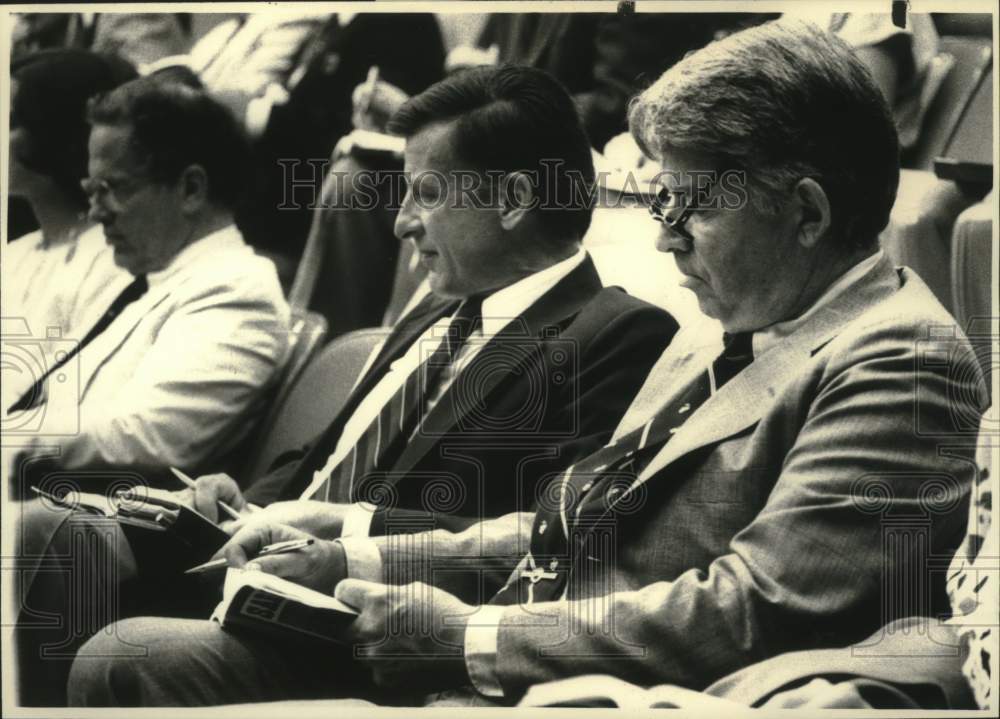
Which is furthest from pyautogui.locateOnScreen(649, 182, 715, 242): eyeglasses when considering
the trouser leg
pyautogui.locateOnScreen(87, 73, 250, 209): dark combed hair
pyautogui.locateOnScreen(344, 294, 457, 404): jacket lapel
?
the trouser leg

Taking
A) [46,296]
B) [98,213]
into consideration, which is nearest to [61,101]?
[98,213]

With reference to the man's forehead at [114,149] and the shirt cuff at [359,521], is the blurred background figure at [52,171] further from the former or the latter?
the shirt cuff at [359,521]

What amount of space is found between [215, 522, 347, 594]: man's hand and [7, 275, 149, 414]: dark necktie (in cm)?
83

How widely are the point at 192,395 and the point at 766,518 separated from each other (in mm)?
1915

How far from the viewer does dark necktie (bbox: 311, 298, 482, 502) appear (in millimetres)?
4836

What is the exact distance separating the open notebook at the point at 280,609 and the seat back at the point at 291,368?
1.18 feet

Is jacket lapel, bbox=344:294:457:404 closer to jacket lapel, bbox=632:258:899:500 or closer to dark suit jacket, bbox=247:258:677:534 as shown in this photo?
dark suit jacket, bbox=247:258:677:534

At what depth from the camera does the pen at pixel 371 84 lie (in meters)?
4.90

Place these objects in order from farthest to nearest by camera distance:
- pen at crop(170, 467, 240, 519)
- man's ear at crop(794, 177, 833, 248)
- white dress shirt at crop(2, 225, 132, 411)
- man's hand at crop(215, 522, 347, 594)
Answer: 1. white dress shirt at crop(2, 225, 132, 411)
2. pen at crop(170, 467, 240, 519)
3. man's hand at crop(215, 522, 347, 594)
4. man's ear at crop(794, 177, 833, 248)

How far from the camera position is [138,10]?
500cm

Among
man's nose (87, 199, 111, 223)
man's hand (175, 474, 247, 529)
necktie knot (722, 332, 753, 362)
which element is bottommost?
man's hand (175, 474, 247, 529)

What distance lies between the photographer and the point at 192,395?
490cm

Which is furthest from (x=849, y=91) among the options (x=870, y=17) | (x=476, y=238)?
(x=476, y=238)

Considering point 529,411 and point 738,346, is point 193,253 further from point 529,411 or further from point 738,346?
point 738,346
